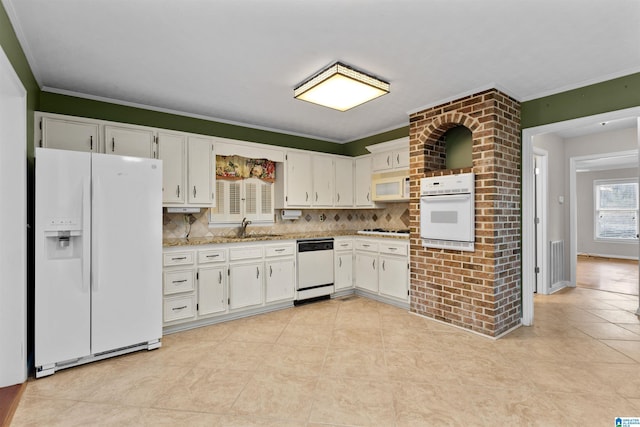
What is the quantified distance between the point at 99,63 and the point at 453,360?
3.85 meters

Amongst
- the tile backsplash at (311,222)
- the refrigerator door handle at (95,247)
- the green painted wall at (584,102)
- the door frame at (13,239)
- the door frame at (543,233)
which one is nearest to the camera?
the door frame at (13,239)

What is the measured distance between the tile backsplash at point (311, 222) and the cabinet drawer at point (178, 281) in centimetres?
67

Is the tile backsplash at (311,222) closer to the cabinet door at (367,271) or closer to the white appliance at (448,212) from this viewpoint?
the cabinet door at (367,271)

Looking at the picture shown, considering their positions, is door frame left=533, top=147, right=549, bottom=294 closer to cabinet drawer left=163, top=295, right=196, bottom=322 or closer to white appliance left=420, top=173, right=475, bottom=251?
white appliance left=420, top=173, right=475, bottom=251

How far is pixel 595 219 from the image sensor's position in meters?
8.39

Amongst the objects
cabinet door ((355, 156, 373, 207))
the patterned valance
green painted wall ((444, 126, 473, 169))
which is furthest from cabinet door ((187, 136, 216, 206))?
green painted wall ((444, 126, 473, 169))

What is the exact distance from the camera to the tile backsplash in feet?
12.7

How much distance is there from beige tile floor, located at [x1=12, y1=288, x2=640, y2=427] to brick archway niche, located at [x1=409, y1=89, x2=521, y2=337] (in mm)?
233

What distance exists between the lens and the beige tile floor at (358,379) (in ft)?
6.33

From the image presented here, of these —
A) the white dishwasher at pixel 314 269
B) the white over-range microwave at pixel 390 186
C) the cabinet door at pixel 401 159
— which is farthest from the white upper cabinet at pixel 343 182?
the cabinet door at pixel 401 159

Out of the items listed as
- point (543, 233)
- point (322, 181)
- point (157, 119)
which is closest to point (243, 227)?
point (322, 181)

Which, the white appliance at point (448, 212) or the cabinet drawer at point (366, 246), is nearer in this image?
the white appliance at point (448, 212)

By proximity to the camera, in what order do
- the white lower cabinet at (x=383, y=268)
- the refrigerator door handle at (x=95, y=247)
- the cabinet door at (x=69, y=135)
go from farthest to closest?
the white lower cabinet at (x=383, y=268), the cabinet door at (x=69, y=135), the refrigerator door handle at (x=95, y=247)

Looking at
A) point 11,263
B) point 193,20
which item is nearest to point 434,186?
point 193,20
